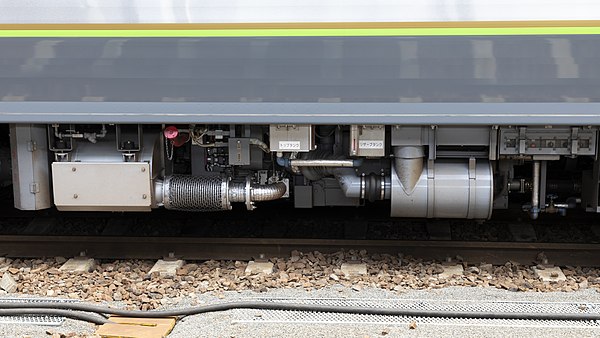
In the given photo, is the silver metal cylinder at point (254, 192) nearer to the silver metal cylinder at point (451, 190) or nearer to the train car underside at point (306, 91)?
the train car underside at point (306, 91)

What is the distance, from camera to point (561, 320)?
470 centimetres

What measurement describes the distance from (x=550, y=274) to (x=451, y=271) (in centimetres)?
82

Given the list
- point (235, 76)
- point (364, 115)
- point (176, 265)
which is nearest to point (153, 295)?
point (176, 265)

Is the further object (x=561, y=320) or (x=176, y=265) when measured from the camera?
(x=176, y=265)

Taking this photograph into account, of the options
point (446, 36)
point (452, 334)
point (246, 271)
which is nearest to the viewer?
point (452, 334)

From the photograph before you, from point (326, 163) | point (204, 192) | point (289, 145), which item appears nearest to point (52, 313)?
point (204, 192)

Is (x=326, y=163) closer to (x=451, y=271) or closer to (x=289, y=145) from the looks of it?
(x=289, y=145)

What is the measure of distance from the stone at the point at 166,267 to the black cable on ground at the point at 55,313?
3.74 ft

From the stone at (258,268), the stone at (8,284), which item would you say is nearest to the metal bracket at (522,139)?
the stone at (258,268)

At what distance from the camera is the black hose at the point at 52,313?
4710 mm

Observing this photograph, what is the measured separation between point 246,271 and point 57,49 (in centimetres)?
237

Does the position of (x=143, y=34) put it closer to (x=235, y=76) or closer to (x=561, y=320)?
(x=235, y=76)

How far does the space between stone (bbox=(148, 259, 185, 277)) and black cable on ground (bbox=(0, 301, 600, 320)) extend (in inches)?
41.4

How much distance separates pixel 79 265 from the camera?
6176 mm
